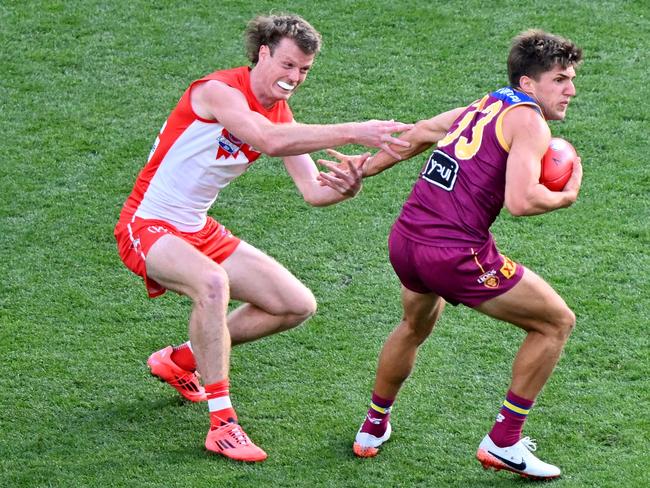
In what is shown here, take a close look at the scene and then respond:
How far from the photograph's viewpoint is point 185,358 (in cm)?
646

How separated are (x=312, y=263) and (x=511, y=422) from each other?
94.6 inches

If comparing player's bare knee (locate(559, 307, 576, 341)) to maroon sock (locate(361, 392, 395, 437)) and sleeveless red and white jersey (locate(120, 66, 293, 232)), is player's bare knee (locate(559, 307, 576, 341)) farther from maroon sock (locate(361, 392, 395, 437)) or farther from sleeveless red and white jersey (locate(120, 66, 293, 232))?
sleeveless red and white jersey (locate(120, 66, 293, 232))

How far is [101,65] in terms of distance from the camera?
9961mm

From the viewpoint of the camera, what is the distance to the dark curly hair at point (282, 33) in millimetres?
6082

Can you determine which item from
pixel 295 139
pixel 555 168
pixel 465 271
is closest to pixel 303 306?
pixel 295 139

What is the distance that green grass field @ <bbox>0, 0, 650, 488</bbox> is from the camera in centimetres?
593

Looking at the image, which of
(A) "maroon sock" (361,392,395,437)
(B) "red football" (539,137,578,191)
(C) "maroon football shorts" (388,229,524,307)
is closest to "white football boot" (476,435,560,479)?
(A) "maroon sock" (361,392,395,437)

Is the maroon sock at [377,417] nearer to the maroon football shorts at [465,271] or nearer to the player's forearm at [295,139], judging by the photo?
the maroon football shorts at [465,271]

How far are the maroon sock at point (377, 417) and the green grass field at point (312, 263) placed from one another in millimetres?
118

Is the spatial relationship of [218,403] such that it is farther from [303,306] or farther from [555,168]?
[555,168]

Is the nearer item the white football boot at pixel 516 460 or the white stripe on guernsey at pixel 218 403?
the white football boot at pixel 516 460

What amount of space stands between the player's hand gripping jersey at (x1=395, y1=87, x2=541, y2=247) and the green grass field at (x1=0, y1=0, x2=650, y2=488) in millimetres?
1126

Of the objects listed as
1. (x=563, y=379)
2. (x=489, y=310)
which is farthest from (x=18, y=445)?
(x=563, y=379)

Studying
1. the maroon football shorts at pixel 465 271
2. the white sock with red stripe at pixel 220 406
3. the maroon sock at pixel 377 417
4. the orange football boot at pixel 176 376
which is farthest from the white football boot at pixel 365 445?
the orange football boot at pixel 176 376
